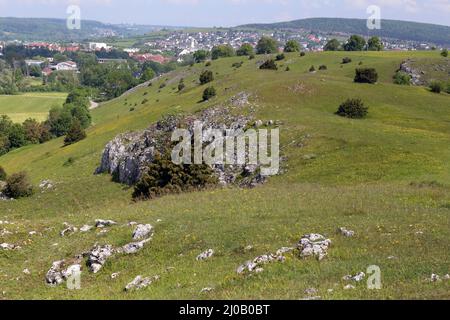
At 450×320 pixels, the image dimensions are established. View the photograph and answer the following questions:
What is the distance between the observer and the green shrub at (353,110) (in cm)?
5641

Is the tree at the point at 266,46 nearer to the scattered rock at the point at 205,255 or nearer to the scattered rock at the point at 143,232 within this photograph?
the scattered rock at the point at 143,232

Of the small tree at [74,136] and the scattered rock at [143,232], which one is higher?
the scattered rock at [143,232]

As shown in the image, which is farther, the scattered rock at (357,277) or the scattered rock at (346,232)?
the scattered rock at (346,232)

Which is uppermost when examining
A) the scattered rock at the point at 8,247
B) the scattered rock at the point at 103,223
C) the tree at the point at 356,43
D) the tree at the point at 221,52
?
the tree at the point at 356,43

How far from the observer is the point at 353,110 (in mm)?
56531

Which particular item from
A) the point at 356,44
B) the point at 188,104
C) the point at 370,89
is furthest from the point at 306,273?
the point at 356,44

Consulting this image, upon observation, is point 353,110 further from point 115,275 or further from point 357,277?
point 357,277

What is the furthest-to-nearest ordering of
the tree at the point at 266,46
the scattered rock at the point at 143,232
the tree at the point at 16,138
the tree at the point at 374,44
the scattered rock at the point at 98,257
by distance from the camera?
1. the tree at the point at 266,46
2. the tree at the point at 374,44
3. the tree at the point at 16,138
4. the scattered rock at the point at 143,232
5. the scattered rock at the point at 98,257

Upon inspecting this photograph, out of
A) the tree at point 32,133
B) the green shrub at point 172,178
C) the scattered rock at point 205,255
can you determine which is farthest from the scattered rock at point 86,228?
the tree at point 32,133

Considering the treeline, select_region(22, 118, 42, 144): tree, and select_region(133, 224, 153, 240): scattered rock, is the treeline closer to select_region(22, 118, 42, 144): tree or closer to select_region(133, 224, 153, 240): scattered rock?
select_region(22, 118, 42, 144): tree

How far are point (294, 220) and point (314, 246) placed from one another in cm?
477

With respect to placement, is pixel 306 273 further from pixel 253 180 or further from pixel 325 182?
pixel 253 180

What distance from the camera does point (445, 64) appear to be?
3971 inches

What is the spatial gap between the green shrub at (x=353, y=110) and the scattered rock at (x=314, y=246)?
3739 cm
